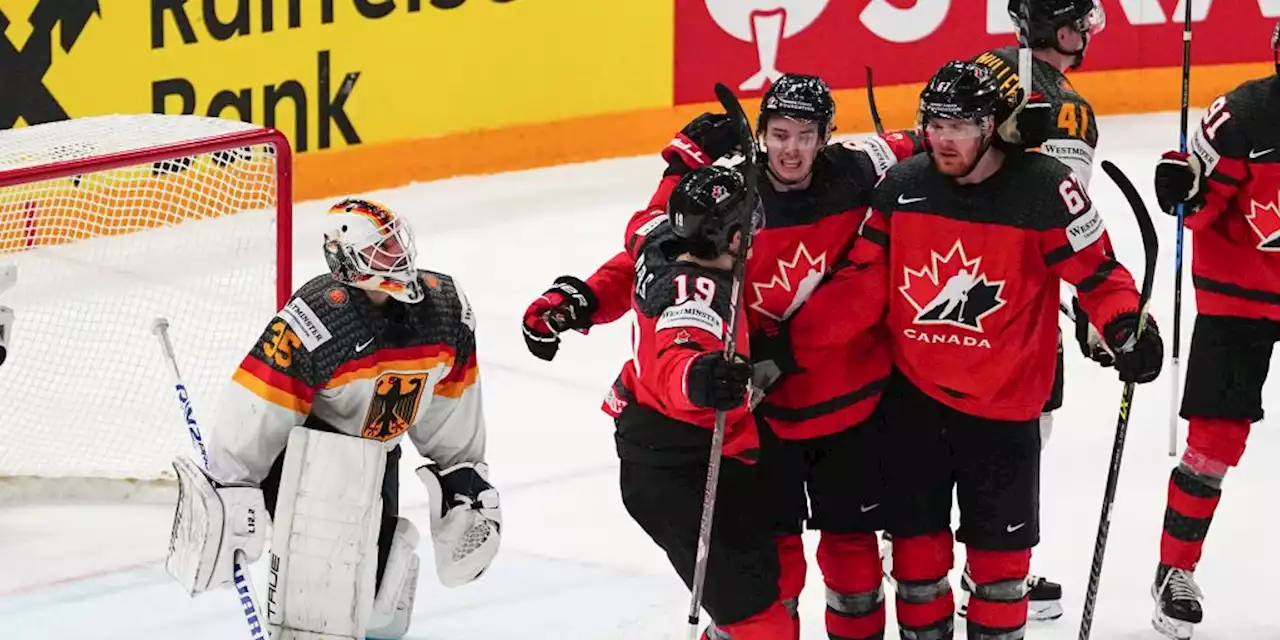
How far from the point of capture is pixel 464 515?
412cm

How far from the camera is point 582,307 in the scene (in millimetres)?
3943

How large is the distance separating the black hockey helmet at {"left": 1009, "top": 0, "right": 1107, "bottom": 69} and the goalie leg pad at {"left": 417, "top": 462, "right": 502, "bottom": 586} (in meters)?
1.49

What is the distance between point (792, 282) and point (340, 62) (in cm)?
445

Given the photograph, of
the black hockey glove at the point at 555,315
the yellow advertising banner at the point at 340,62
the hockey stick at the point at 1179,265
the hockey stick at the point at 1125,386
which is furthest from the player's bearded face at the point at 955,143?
the yellow advertising banner at the point at 340,62

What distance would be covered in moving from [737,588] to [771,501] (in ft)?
0.74

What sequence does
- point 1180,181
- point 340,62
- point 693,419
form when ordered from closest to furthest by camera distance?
point 693,419, point 1180,181, point 340,62

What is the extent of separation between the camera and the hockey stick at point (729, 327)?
337 cm

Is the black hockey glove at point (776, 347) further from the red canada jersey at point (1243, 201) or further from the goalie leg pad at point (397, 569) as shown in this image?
the red canada jersey at point (1243, 201)

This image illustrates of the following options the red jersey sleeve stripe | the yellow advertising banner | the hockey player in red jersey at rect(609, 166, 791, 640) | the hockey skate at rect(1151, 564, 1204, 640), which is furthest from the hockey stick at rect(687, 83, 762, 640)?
the yellow advertising banner

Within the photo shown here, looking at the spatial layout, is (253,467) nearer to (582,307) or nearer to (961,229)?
(582,307)

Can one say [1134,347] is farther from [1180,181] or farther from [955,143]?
[1180,181]

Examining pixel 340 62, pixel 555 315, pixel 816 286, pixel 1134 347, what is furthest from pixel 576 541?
pixel 340 62

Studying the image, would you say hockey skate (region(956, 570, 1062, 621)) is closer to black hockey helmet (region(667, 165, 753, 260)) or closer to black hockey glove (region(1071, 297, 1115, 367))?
black hockey glove (region(1071, 297, 1115, 367))

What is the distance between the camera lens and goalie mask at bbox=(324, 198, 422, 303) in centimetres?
378
